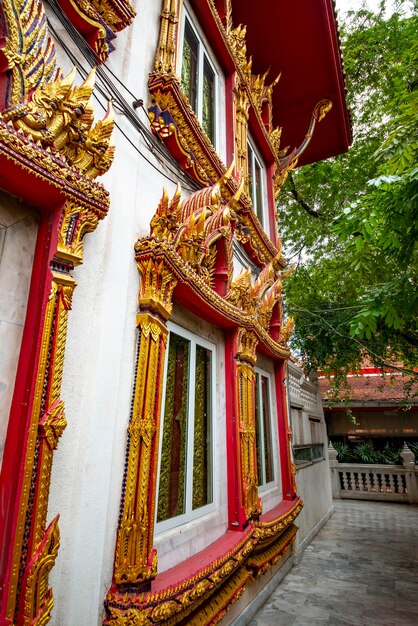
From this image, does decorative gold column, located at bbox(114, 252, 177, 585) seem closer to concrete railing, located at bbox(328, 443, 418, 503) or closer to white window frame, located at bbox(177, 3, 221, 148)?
white window frame, located at bbox(177, 3, 221, 148)

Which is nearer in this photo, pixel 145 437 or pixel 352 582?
pixel 145 437

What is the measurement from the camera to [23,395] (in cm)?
140

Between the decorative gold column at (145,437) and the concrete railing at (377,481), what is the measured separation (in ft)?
34.5

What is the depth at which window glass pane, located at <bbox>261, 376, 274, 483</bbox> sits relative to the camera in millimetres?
4199

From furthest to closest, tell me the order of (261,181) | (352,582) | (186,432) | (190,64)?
(261,181) → (352,582) → (190,64) → (186,432)

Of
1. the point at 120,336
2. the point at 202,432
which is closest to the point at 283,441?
the point at 202,432

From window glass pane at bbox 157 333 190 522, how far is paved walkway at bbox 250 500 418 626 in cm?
174

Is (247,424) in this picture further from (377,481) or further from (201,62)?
(377,481)

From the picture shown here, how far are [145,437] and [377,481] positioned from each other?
11061 millimetres

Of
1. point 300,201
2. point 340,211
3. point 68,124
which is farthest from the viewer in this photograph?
point 300,201

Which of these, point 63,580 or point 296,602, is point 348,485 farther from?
point 63,580

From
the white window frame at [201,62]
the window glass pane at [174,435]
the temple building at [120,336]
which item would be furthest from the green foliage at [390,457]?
the white window frame at [201,62]

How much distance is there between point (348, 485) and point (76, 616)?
11.3 m

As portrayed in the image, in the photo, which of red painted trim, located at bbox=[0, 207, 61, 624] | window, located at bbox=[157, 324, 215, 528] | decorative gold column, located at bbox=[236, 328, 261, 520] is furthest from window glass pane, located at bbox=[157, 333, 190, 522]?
red painted trim, located at bbox=[0, 207, 61, 624]
